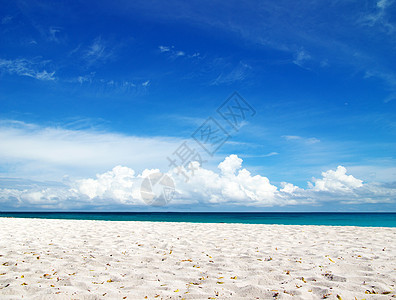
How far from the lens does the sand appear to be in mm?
4207

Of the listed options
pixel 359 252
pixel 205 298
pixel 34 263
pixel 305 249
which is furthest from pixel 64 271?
pixel 359 252

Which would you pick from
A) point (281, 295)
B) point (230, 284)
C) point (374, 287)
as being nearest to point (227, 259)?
point (230, 284)

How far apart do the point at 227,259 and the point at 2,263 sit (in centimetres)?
489

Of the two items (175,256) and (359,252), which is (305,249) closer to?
(359,252)

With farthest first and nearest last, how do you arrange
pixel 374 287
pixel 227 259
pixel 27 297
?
1. pixel 227 259
2. pixel 374 287
3. pixel 27 297

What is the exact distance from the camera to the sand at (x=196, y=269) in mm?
4207

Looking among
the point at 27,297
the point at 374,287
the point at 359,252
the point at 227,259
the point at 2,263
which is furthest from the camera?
the point at 359,252

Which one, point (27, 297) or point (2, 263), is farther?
point (2, 263)

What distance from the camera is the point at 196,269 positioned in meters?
5.52

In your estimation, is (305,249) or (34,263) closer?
(34,263)

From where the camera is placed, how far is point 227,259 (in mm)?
6406

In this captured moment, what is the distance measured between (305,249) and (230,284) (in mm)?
3916

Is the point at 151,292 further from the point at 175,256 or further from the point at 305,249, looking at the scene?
the point at 305,249

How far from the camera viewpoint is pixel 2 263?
5.79 meters
